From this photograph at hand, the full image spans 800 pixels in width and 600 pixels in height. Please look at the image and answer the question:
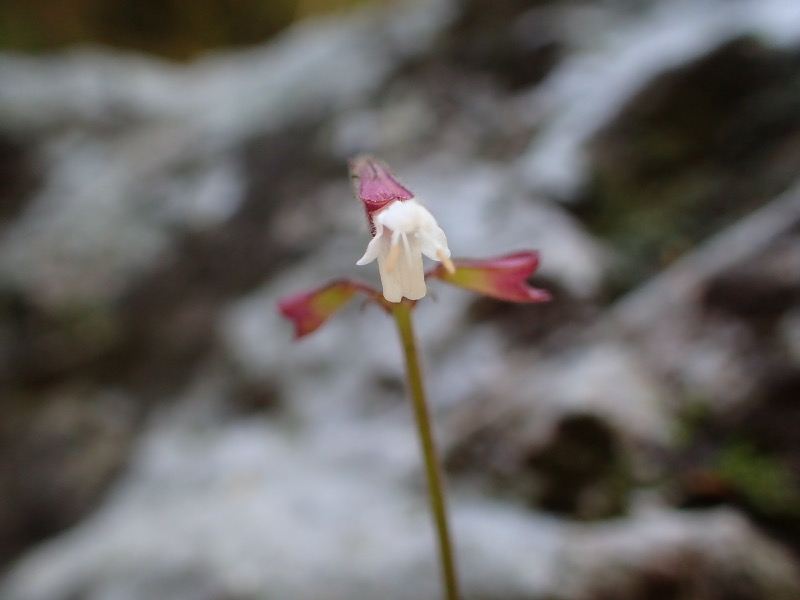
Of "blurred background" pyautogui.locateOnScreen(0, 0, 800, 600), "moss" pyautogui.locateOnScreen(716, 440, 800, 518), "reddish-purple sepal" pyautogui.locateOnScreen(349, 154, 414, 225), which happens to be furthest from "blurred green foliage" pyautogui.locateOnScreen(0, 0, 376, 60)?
"moss" pyautogui.locateOnScreen(716, 440, 800, 518)

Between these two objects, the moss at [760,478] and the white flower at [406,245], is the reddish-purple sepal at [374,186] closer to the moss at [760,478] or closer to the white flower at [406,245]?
the white flower at [406,245]

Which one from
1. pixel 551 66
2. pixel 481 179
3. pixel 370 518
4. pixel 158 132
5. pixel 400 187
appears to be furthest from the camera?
pixel 158 132

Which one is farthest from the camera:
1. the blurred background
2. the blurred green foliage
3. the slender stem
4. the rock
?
the blurred green foliage

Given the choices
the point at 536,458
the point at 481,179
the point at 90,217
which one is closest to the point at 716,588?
the point at 536,458

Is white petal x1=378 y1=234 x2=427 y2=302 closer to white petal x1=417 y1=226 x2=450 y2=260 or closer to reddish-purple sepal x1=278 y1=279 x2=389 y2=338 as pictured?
white petal x1=417 y1=226 x2=450 y2=260

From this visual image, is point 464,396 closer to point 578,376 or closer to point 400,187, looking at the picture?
point 578,376

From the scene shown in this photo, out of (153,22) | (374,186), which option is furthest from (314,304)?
(153,22)

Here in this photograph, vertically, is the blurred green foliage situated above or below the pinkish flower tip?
above
